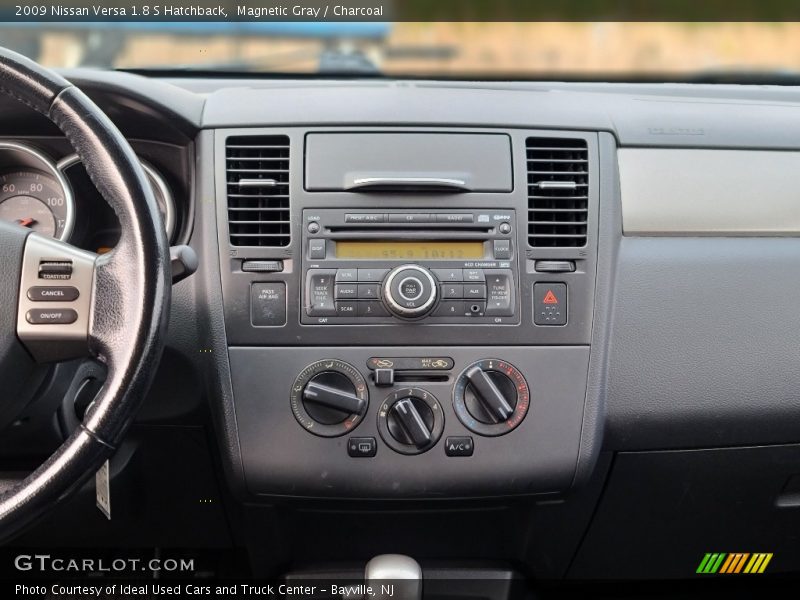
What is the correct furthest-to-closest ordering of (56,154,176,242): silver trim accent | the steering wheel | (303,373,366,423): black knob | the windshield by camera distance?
the windshield
(56,154,176,242): silver trim accent
(303,373,366,423): black knob
the steering wheel

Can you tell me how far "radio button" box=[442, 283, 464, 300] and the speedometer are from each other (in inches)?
27.3

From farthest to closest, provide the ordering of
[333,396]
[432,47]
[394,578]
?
1. [432,47]
2. [394,578]
3. [333,396]

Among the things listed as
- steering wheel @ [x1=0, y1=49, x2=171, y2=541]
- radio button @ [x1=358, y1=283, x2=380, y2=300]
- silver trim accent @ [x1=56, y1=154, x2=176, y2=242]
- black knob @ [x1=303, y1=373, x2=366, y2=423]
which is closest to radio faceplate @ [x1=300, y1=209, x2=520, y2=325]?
radio button @ [x1=358, y1=283, x2=380, y2=300]

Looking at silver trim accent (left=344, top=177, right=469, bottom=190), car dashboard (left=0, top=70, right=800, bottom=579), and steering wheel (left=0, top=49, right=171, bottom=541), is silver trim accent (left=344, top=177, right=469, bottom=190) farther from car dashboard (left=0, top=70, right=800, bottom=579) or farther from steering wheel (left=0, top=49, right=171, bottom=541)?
steering wheel (left=0, top=49, right=171, bottom=541)

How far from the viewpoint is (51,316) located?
111 cm

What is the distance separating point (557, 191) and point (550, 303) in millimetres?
211

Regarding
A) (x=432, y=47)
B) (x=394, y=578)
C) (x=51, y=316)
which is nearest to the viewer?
(x=51, y=316)

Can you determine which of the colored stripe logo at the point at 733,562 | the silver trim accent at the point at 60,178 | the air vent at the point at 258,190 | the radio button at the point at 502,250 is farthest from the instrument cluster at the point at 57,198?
the colored stripe logo at the point at 733,562

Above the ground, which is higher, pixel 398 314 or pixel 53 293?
pixel 53 293

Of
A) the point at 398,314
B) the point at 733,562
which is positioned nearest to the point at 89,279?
the point at 398,314

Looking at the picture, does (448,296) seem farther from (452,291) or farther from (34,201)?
(34,201)

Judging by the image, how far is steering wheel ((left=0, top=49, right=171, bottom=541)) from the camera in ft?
3.53

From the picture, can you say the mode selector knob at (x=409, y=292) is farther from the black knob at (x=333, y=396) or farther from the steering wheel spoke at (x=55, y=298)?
the steering wheel spoke at (x=55, y=298)

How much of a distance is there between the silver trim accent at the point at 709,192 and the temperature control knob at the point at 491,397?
39cm
